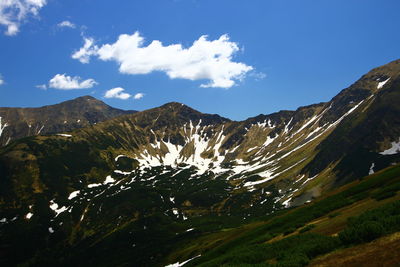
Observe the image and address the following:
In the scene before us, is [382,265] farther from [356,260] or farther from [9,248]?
[9,248]

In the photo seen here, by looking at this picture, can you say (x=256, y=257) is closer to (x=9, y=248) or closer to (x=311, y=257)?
(x=311, y=257)

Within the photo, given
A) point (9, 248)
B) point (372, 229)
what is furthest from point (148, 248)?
point (372, 229)

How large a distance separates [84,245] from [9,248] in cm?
4334

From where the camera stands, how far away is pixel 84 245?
650 ft

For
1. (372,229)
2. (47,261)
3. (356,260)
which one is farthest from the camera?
(47,261)

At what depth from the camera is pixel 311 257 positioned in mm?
20688

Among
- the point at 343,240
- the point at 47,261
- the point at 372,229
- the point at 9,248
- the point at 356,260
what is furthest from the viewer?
the point at 9,248

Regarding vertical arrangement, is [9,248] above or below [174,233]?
above

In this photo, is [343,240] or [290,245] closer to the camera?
[343,240]

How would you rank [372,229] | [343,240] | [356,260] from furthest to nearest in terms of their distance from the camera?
[343,240] → [372,229] → [356,260]

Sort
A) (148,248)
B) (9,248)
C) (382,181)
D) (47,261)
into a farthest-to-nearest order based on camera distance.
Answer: (9,248)
(47,261)
(148,248)
(382,181)

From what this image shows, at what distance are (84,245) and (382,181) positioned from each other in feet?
617

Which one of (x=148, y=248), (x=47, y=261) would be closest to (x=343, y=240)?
(x=148, y=248)

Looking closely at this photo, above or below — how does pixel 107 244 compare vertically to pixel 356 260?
below
